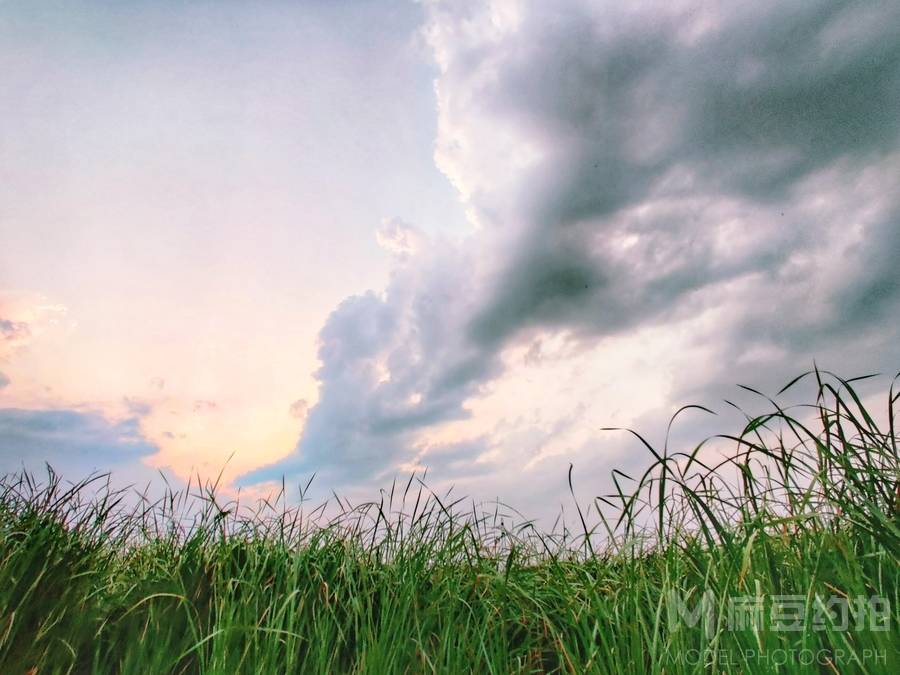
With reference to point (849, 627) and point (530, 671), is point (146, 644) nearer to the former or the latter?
point (530, 671)

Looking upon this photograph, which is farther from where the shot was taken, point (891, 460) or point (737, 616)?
point (891, 460)

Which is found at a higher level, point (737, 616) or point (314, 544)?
point (314, 544)

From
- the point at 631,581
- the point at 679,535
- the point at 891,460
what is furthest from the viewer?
the point at 679,535

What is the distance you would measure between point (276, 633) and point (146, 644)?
0.64 meters

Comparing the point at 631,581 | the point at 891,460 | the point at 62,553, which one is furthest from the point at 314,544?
the point at 891,460

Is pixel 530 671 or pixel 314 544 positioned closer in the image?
pixel 530 671

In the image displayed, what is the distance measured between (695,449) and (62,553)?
3.33 m

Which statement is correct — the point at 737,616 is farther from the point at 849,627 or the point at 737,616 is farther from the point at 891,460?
the point at 891,460

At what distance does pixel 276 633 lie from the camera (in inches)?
121

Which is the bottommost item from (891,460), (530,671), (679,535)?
(530,671)

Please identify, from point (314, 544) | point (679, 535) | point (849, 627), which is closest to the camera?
point (849, 627)

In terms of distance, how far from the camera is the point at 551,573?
3.96 meters

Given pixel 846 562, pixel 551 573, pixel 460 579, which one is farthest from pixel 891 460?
pixel 460 579

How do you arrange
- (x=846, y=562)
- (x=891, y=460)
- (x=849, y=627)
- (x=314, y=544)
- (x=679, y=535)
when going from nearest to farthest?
(x=849, y=627) → (x=846, y=562) → (x=891, y=460) → (x=679, y=535) → (x=314, y=544)
